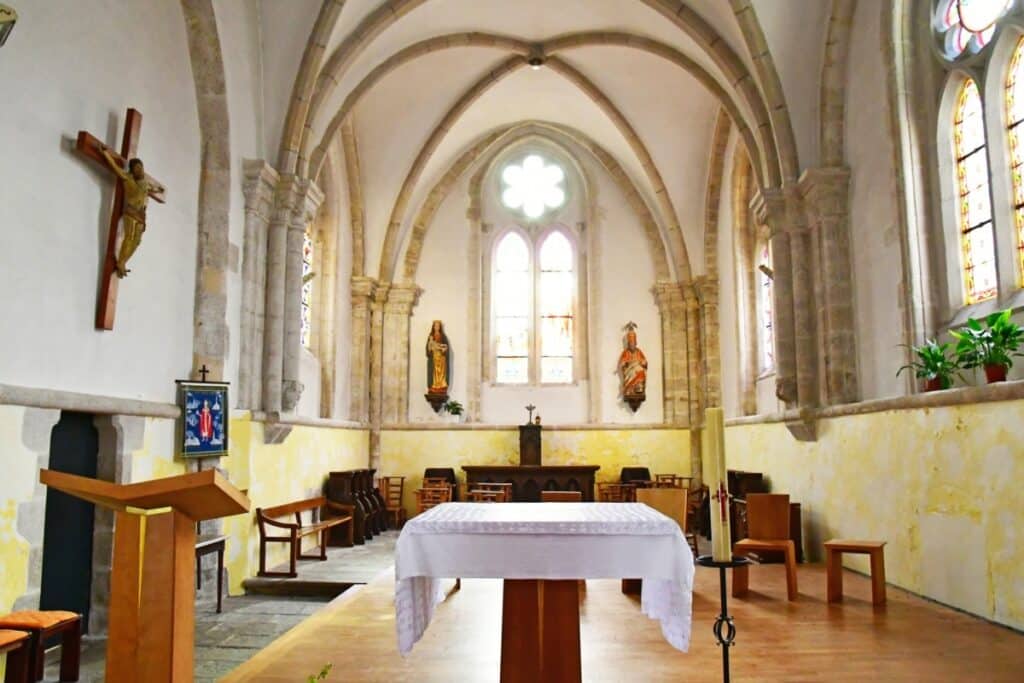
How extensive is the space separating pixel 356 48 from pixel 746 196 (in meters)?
6.63

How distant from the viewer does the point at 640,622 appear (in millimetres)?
5754

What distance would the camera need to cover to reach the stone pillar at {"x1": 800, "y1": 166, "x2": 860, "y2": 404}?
8508 mm

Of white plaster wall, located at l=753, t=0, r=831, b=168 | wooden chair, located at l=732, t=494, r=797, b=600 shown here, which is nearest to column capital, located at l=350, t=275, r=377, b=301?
white plaster wall, located at l=753, t=0, r=831, b=168

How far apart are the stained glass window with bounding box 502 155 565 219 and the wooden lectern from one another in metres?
13.7

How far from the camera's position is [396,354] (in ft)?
49.2

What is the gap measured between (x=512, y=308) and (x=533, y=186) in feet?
8.31

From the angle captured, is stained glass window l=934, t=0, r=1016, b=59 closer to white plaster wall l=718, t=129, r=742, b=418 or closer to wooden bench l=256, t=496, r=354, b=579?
white plaster wall l=718, t=129, r=742, b=418

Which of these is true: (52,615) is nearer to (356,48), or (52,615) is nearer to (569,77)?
(356,48)

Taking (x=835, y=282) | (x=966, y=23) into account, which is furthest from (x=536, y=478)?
(x=966, y=23)

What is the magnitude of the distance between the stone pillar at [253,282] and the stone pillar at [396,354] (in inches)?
224

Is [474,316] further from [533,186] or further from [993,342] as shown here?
[993,342]

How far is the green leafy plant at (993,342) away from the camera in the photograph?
550 cm

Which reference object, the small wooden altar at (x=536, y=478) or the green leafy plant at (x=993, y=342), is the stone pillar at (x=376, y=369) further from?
the green leafy plant at (x=993, y=342)

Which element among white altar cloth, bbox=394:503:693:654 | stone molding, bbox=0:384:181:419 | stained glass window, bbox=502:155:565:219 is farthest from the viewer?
stained glass window, bbox=502:155:565:219
